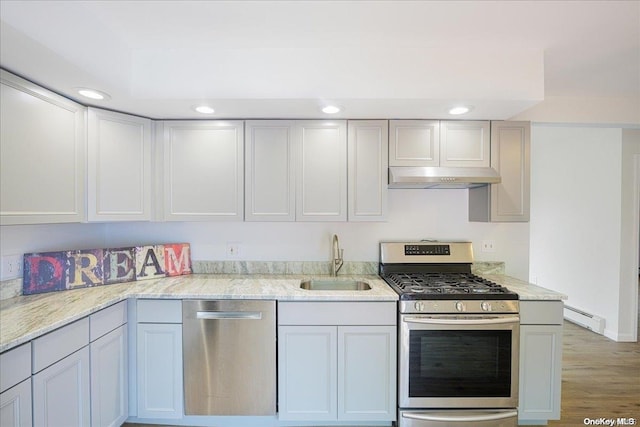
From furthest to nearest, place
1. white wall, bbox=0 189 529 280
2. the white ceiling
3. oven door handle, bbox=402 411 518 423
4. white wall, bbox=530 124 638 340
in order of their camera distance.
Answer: white wall, bbox=530 124 638 340, white wall, bbox=0 189 529 280, oven door handle, bbox=402 411 518 423, the white ceiling

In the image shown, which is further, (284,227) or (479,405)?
(284,227)

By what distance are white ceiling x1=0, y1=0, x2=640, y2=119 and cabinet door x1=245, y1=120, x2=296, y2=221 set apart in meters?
0.13

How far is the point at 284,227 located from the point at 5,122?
5.98ft

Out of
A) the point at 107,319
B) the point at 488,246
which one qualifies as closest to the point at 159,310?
the point at 107,319

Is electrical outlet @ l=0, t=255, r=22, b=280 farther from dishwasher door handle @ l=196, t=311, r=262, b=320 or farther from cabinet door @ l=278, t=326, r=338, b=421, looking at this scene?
cabinet door @ l=278, t=326, r=338, b=421

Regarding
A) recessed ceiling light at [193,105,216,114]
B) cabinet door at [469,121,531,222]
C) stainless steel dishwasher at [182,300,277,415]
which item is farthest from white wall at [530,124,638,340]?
stainless steel dishwasher at [182,300,277,415]

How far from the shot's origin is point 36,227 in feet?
6.65

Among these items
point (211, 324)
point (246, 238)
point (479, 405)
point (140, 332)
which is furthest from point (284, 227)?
point (479, 405)

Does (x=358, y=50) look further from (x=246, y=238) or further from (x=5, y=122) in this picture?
(x=5, y=122)

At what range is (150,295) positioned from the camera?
1.98 meters

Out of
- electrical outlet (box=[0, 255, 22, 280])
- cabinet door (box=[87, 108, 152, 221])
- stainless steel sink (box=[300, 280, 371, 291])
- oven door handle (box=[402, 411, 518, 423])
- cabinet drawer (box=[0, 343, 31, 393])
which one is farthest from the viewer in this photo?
stainless steel sink (box=[300, 280, 371, 291])

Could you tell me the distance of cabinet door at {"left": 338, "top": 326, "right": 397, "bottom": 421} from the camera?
1982mm

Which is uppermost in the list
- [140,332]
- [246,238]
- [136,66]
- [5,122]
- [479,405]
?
[136,66]

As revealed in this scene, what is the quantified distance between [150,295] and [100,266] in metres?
0.55
